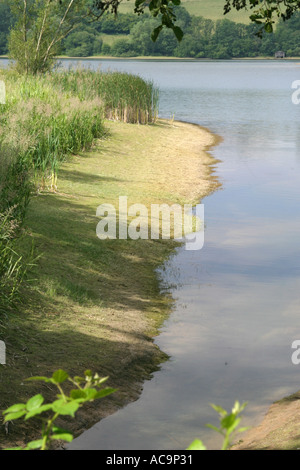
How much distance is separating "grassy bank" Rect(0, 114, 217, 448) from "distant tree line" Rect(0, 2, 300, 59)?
118300 mm

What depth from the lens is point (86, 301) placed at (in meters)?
9.16

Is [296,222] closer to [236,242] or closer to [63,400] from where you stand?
[236,242]

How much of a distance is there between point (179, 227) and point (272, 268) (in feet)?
10.3

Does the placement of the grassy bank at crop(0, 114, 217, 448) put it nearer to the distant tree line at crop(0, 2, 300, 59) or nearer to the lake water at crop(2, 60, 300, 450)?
the lake water at crop(2, 60, 300, 450)

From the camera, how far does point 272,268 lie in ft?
37.3

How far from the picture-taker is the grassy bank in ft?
23.2
